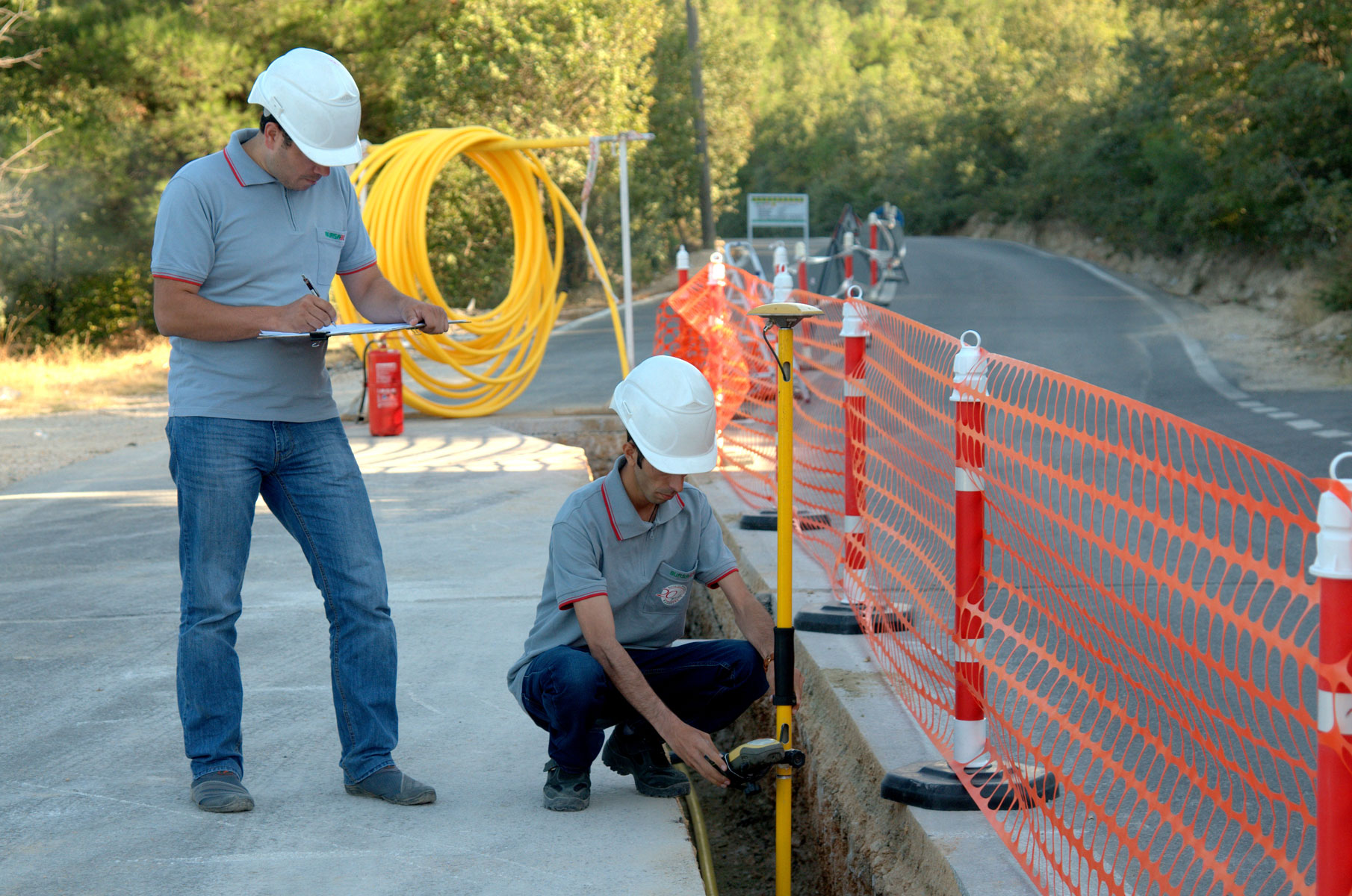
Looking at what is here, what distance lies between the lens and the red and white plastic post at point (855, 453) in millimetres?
4727

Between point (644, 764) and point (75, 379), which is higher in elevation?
point (644, 764)

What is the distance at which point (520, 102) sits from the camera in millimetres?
24688

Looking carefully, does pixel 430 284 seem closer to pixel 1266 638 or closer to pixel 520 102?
→ pixel 1266 638

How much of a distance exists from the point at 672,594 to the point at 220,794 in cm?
132

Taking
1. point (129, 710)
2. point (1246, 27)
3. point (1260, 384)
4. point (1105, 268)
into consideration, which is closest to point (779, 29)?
point (1105, 268)

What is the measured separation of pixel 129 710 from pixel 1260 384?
11493mm

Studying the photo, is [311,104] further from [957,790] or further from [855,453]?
[855,453]

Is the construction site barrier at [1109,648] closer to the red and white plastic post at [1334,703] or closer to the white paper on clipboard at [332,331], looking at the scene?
the red and white plastic post at [1334,703]

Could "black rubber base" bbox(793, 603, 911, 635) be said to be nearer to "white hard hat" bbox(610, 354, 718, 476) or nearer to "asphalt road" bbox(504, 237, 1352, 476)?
"white hard hat" bbox(610, 354, 718, 476)

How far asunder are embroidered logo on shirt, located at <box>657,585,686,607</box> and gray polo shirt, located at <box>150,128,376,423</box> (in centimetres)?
106

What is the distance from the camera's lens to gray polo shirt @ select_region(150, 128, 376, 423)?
310 cm

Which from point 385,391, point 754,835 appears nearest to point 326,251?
point 754,835

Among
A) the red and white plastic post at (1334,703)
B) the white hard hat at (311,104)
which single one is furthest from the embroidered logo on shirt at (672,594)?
the red and white plastic post at (1334,703)

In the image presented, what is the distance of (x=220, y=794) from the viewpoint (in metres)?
3.34
